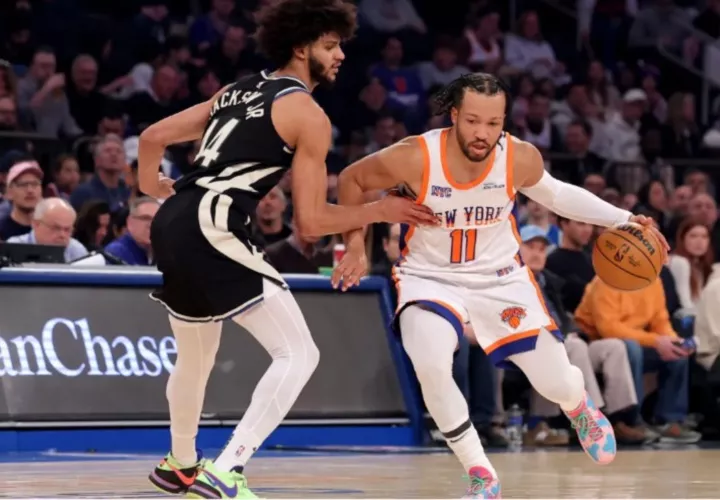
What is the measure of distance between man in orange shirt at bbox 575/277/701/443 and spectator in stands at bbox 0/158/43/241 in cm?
407

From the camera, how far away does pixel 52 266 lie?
367 inches

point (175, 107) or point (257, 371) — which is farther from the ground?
point (175, 107)

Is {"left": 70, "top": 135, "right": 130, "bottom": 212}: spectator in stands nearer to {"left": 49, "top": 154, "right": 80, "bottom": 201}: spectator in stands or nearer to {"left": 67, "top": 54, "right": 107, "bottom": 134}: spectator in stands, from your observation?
{"left": 49, "top": 154, "right": 80, "bottom": 201}: spectator in stands

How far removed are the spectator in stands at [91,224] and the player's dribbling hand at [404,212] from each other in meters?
4.97

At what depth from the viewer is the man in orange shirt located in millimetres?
10773

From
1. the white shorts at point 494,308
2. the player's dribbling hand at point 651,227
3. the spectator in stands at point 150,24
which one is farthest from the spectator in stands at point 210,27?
the white shorts at point 494,308

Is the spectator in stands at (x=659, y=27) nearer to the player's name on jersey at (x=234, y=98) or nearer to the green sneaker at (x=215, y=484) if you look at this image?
the player's name on jersey at (x=234, y=98)

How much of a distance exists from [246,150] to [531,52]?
12592 mm

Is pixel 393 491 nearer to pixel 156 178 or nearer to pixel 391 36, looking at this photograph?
pixel 156 178

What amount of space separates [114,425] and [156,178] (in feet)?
11.9

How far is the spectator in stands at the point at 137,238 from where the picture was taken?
9.99 metres

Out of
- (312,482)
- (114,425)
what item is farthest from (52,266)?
(312,482)

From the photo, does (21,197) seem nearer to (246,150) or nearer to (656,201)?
(246,150)

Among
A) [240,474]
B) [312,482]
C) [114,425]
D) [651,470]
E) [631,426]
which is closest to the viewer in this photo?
[240,474]
